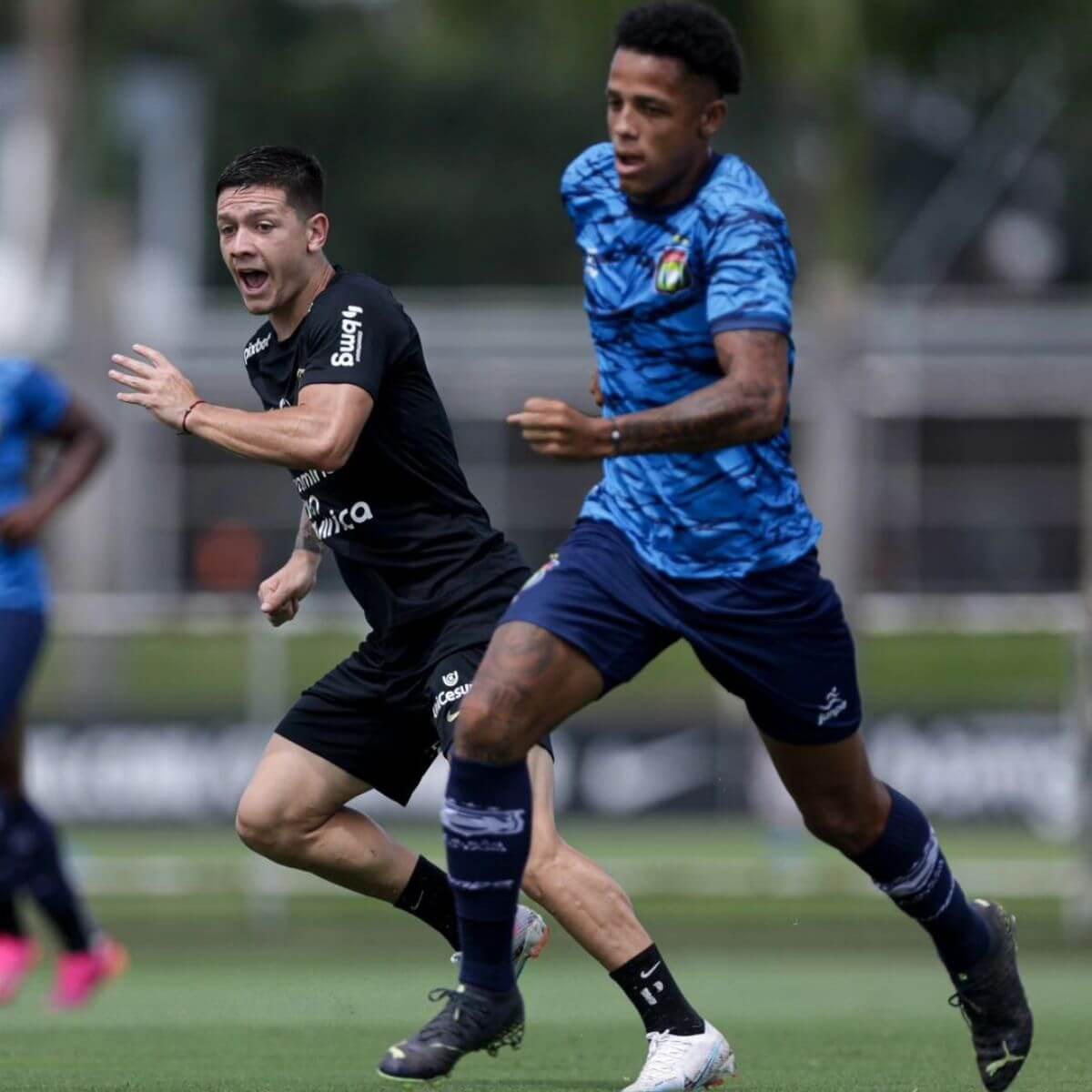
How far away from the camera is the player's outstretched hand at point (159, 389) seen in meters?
6.56

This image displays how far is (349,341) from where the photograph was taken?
6852 mm

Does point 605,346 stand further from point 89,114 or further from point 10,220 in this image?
point 10,220

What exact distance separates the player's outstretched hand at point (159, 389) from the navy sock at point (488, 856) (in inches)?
45.5

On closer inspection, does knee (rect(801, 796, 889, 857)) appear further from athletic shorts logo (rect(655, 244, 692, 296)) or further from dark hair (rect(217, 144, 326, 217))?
dark hair (rect(217, 144, 326, 217))

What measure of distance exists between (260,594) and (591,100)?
3697 cm

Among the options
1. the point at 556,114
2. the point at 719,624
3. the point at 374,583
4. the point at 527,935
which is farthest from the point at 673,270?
the point at 556,114

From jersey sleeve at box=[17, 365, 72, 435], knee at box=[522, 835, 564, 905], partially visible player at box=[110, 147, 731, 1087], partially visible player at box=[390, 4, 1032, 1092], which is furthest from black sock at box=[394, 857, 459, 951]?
jersey sleeve at box=[17, 365, 72, 435]

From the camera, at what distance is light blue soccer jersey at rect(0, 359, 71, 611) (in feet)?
34.0

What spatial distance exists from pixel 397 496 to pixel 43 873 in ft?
12.1

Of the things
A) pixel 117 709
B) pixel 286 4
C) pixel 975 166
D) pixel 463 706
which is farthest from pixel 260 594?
pixel 286 4

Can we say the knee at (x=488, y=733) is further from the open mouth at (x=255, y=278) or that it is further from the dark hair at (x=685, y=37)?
the dark hair at (x=685, y=37)

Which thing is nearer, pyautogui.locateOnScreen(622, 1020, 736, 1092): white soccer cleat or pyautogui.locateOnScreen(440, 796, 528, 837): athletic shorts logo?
pyautogui.locateOnScreen(440, 796, 528, 837): athletic shorts logo

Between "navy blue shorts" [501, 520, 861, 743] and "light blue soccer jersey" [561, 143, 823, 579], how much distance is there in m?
0.05

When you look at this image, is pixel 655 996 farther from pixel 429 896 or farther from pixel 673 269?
pixel 673 269
